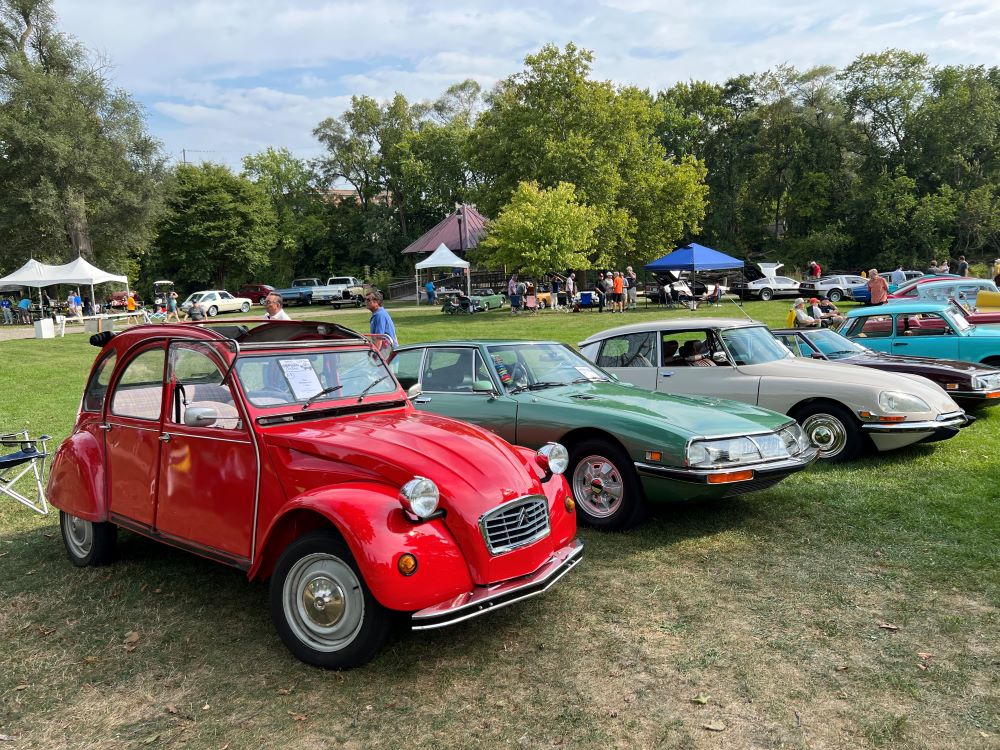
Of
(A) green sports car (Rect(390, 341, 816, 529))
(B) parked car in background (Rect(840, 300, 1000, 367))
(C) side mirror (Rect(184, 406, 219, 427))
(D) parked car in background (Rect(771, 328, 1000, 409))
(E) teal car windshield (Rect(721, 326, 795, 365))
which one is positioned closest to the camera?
(C) side mirror (Rect(184, 406, 219, 427))

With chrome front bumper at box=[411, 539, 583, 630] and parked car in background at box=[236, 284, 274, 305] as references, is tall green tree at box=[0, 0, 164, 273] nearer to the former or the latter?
parked car in background at box=[236, 284, 274, 305]

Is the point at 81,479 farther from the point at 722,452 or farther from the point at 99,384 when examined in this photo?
the point at 722,452

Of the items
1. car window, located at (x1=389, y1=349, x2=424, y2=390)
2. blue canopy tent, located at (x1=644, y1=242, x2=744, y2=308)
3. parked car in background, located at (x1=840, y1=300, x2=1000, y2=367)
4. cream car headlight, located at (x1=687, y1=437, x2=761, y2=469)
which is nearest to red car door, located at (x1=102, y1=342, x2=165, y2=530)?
car window, located at (x1=389, y1=349, x2=424, y2=390)

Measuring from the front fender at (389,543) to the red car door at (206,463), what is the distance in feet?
1.55

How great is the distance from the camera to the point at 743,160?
62.9 meters

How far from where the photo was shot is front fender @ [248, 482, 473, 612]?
11.6ft

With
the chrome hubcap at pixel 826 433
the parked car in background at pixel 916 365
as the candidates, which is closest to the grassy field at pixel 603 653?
the chrome hubcap at pixel 826 433

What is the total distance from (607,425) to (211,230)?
56392 millimetres

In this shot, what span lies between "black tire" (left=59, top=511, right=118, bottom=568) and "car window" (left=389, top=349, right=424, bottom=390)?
9.93 feet

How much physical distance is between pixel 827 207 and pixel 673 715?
61.2 meters

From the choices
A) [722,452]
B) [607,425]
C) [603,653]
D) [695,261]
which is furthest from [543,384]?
[695,261]

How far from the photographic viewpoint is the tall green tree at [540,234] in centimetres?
3088

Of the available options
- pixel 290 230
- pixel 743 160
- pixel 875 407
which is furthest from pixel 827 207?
pixel 875 407

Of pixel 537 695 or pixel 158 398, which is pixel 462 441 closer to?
pixel 537 695
